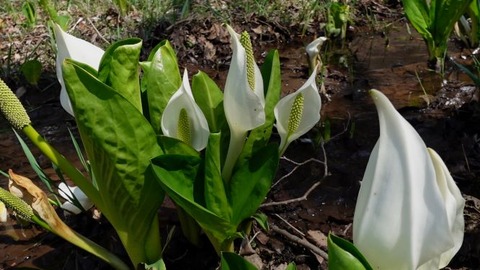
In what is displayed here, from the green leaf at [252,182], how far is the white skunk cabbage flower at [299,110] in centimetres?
8

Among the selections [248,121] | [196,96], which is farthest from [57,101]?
[248,121]

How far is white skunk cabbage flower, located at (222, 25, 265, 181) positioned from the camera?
1.08 meters

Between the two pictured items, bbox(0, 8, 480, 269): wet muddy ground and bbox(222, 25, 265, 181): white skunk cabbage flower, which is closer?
bbox(222, 25, 265, 181): white skunk cabbage flower

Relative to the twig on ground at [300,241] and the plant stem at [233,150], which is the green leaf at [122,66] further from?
the twig on ground at [300,241]

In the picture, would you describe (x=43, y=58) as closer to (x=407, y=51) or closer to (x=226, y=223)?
(x=407, y=51)

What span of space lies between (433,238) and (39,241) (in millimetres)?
1216

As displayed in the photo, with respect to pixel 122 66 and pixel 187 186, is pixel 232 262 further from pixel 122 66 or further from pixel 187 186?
pixel 122 66

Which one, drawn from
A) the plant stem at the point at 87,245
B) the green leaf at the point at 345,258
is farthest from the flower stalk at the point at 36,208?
the green leaf at the point at 345,258

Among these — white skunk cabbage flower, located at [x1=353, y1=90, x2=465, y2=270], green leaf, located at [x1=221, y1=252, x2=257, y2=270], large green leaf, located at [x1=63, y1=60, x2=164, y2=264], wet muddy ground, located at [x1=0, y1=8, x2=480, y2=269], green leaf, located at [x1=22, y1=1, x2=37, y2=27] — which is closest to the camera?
Answer: white skunk cabbage flower, located at [x1=353, y1=90, x2=465, y2=270]

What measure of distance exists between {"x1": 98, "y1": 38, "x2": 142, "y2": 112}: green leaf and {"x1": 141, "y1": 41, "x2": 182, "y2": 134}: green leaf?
48 millimetres

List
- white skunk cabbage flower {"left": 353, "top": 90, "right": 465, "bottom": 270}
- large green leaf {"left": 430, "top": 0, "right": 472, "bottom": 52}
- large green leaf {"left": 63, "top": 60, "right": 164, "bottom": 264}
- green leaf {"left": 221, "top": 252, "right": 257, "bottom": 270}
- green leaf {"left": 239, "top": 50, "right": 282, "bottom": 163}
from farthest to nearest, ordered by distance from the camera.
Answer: large green leaf {"left": 430, "top": 0, "right": 472, "bottom": 52}, green leaf {"left": 239, "top": 50, "right": 282, "bottom": 163}, large green leaf {"left": 63, "top": 60, "right": 164, "bottom": 264}, green leaf {"left": 221, "top": 252, "right": 257, "bottom": 270}, white skunk cabbage flower {"left": 353, "top": 90, "right": 465, "bottom": 270}

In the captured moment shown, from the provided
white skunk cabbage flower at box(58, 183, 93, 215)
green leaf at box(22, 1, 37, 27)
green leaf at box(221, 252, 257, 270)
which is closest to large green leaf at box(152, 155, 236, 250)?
green leaf at box(221, 252, 257, 270)

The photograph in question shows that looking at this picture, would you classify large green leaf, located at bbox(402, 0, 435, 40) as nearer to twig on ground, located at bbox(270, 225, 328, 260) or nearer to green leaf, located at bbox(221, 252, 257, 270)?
twig on ground, located at bbox(270, 225, 328, 260)

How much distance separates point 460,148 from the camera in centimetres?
189
